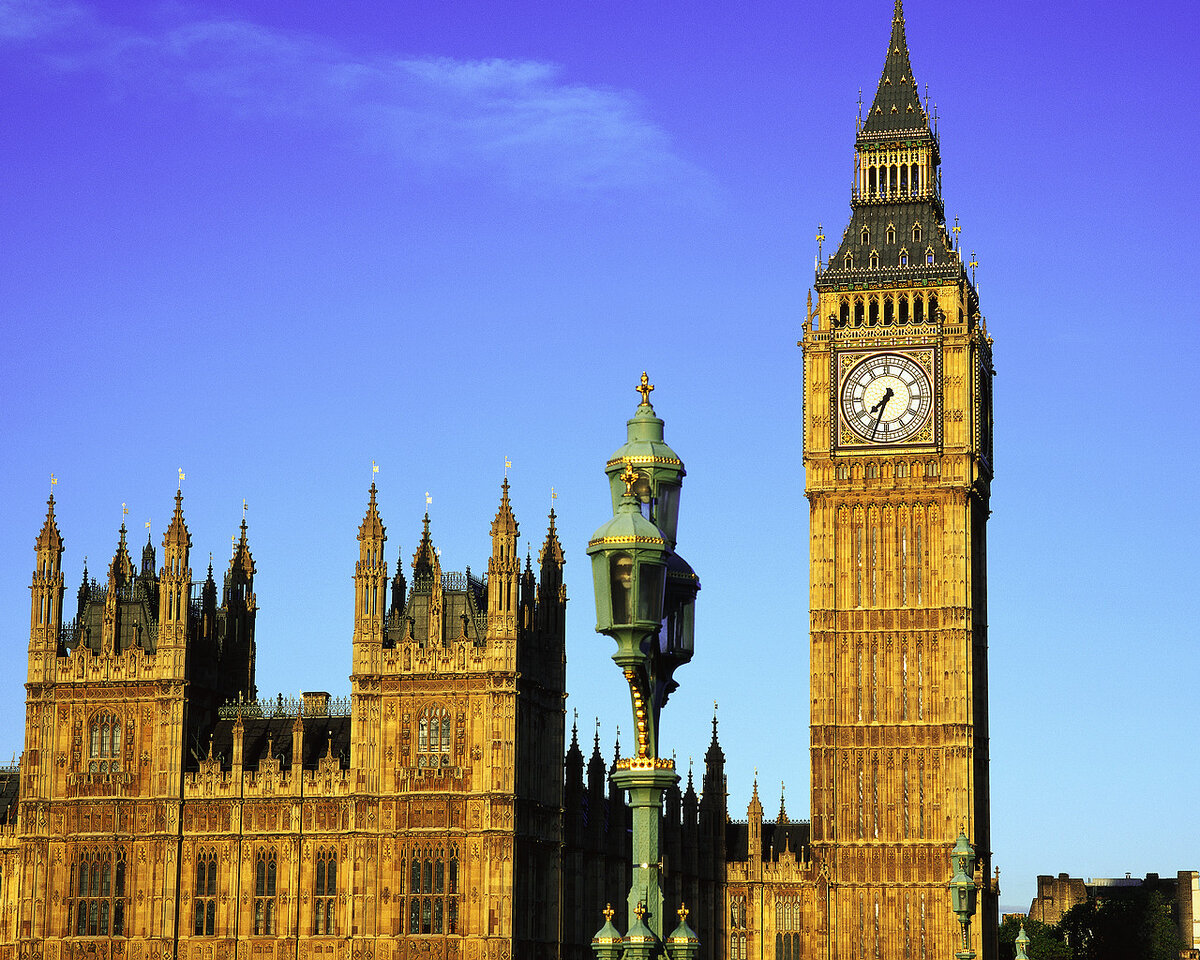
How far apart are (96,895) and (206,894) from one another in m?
4.10

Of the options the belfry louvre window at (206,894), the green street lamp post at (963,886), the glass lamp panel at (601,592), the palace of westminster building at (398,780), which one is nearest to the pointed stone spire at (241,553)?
the palace of westminster building at (398,780)

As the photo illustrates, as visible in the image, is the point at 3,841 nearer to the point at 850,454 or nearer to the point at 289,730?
the point at 289,730

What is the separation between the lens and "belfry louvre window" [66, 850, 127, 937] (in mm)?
82000

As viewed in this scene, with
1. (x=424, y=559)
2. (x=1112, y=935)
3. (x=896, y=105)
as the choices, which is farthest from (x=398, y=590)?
(x=1112, y=935)

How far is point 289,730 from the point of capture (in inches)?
3329

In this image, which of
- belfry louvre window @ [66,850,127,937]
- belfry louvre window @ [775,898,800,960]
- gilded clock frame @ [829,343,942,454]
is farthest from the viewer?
belfry louvre window @ [775,898,800,960]

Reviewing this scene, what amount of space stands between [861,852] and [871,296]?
24192mm

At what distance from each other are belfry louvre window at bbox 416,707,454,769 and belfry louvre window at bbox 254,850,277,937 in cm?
647

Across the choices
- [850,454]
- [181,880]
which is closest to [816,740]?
[850,454]

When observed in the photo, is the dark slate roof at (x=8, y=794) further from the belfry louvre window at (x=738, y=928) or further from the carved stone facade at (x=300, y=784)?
the belfry louvre window at (x=738, y=928)

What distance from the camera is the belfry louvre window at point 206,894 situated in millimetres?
81250

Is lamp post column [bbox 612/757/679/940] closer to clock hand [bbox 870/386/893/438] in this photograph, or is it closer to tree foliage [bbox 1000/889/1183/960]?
clock hand [bbox 870/386/893/438]

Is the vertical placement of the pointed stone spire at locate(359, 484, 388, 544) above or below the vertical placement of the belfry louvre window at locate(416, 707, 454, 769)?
above

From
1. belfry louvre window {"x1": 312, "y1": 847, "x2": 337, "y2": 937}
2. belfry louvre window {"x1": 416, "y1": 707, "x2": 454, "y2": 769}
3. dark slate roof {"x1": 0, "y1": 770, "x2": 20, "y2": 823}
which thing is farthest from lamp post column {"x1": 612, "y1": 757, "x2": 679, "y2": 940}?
dark slate roof {"x1": 0, "y1": 770, "x2": 20, "y2": 823}
